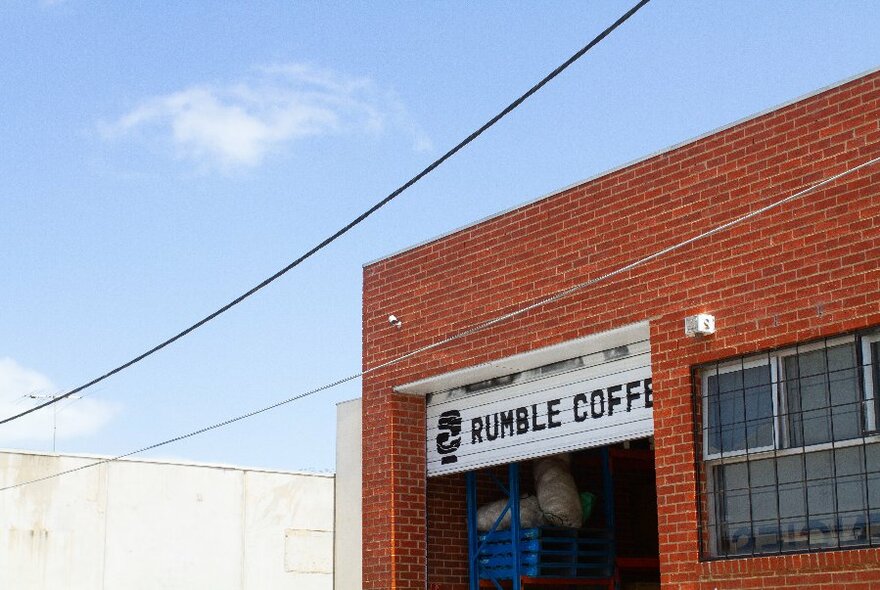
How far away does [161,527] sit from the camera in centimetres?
1697

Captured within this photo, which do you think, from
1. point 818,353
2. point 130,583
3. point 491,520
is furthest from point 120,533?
point 818,353

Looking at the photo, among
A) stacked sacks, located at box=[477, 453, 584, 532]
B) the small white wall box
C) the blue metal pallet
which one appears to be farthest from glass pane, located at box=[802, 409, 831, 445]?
stacked sacks, located at box=[477, 453, 584, 532]

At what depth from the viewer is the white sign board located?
1405cm

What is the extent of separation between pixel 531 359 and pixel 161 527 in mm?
5346

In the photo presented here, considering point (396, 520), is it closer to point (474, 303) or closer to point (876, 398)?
point (474, 303)

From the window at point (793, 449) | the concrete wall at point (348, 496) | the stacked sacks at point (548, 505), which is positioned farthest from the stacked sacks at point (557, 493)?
the window at point (793, 449)

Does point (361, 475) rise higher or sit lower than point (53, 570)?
higher

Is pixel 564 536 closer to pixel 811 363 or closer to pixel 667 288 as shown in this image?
pixel 667 288

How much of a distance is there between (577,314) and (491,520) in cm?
365

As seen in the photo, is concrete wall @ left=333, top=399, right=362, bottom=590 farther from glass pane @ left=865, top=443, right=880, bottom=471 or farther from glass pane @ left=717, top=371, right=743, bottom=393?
glass pane @ left=865, top=443, right=880, bottom=471

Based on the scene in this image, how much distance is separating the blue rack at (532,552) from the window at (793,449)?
3.87 metres

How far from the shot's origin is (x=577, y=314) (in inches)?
560

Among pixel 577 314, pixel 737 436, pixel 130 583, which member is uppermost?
pixel 577 314

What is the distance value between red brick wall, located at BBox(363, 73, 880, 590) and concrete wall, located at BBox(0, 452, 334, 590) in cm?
161
